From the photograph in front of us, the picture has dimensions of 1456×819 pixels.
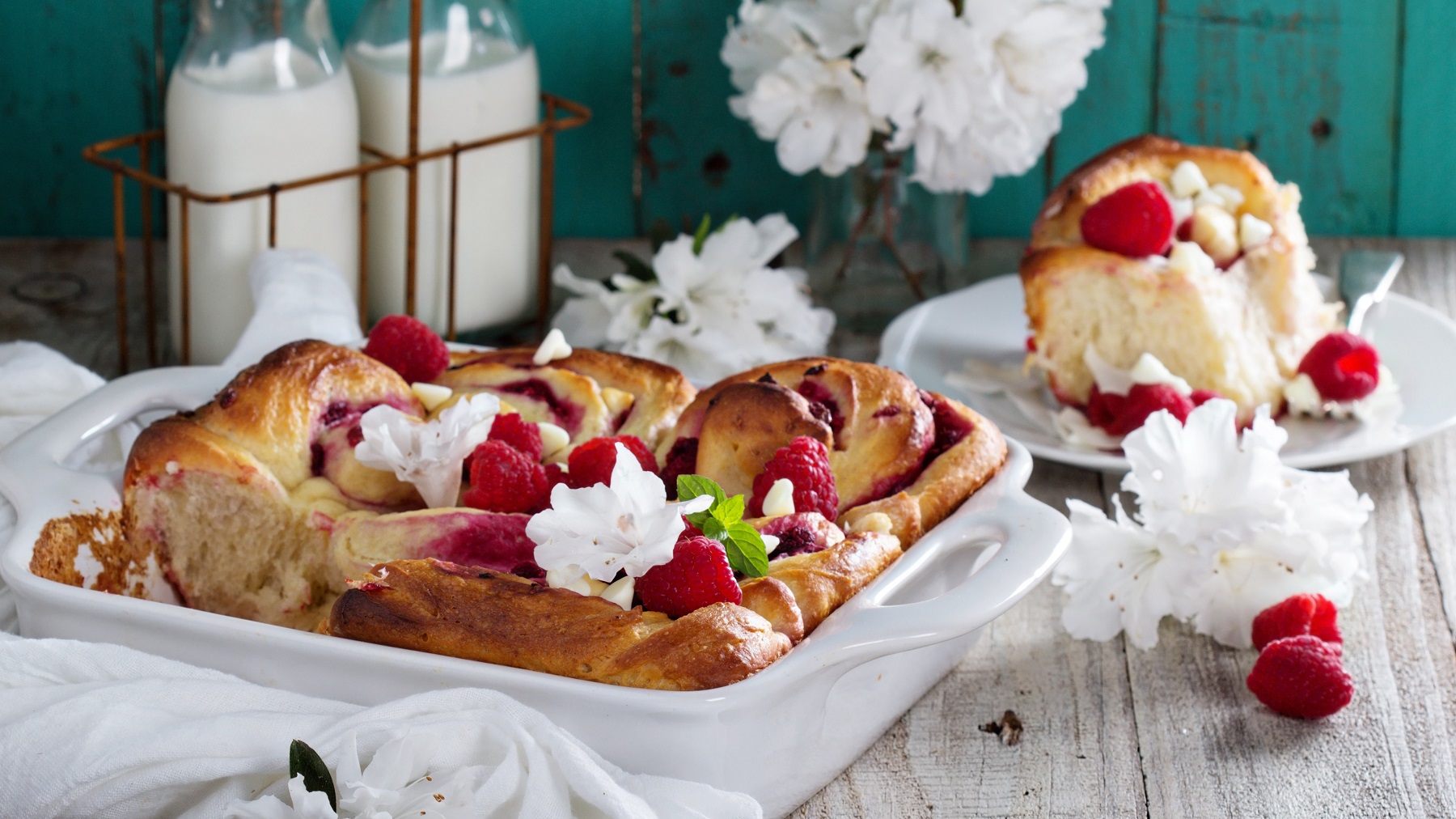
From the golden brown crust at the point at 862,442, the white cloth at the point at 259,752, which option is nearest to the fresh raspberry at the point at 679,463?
the golden brown crust at the point at 862,442

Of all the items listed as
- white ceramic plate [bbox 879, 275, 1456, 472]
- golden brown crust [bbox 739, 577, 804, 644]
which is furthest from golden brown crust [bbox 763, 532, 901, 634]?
white ceramic plate [bbox 879, 275, 1456, 472]

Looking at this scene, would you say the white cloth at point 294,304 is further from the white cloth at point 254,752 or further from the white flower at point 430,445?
the white cloth at point 254,752

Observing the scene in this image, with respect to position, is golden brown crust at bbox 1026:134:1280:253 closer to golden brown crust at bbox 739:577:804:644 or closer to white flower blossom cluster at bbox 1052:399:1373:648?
white flower blossom cluster at bbox 1052:399:1373:648

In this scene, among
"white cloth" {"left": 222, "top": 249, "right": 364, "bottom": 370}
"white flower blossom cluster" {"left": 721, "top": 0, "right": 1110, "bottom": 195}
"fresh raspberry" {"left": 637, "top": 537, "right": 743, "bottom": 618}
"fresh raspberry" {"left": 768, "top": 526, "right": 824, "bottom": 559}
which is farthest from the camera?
"white flower blossom cluster" {"left": 721, "top": 0, "right": 1110, "bottom": 195}

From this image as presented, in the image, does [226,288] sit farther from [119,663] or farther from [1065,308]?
[1065,308]

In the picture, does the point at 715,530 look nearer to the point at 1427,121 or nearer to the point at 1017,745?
the point at 1017,745

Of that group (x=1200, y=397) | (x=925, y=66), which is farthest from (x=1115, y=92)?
(x=1200, y=397)
